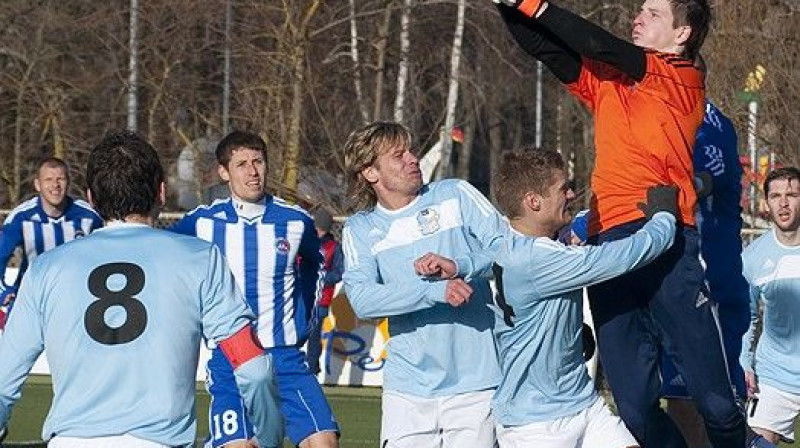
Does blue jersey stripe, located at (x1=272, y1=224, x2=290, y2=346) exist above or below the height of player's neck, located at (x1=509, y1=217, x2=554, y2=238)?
below

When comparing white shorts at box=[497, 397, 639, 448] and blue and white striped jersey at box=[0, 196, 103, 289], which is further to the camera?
blue and white striped jersey at box=[0, 196, 103, 289]

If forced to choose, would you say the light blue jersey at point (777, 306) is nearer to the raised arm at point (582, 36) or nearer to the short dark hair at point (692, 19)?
the short dark hair at point (692, 19)

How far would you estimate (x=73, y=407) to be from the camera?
5.75 m

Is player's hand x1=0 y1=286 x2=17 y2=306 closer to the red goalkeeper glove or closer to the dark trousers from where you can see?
the dark trousers

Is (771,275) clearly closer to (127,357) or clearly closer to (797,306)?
(797,306)

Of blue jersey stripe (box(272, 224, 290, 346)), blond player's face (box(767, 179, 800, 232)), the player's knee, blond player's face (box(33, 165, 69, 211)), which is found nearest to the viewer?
the player's knee

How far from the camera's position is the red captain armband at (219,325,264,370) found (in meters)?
5.71

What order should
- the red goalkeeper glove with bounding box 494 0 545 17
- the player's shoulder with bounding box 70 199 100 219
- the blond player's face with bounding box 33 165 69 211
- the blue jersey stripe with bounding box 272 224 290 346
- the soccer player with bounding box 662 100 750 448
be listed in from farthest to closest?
1. the player's shoulder with bounding box 70 199 100 219
2. the blond player's face with bounding box 33 165 69 211
3. the blue jersey stripe with bounding box 272 224 290 346
4. the soccer player with bounding box 662 100 750 448
5. the red goalkeeper glove with bounding box 494 0 545 17

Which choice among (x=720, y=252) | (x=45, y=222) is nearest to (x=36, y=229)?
(x=45, y=222)

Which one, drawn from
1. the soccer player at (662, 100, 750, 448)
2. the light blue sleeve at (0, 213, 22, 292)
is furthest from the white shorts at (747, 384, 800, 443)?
the light blue sleeve at (0, 213, 22, 292)

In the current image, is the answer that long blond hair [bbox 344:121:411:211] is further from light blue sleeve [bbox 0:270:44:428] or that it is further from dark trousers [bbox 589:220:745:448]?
light blue sleeve [bbox 0:270:44:428]

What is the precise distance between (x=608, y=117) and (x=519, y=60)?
2969 cm

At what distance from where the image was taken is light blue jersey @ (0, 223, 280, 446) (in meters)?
5.71

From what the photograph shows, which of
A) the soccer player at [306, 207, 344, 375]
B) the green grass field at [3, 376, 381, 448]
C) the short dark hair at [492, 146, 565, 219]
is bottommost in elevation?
the green grass field at [3, 376, 381, 448]
